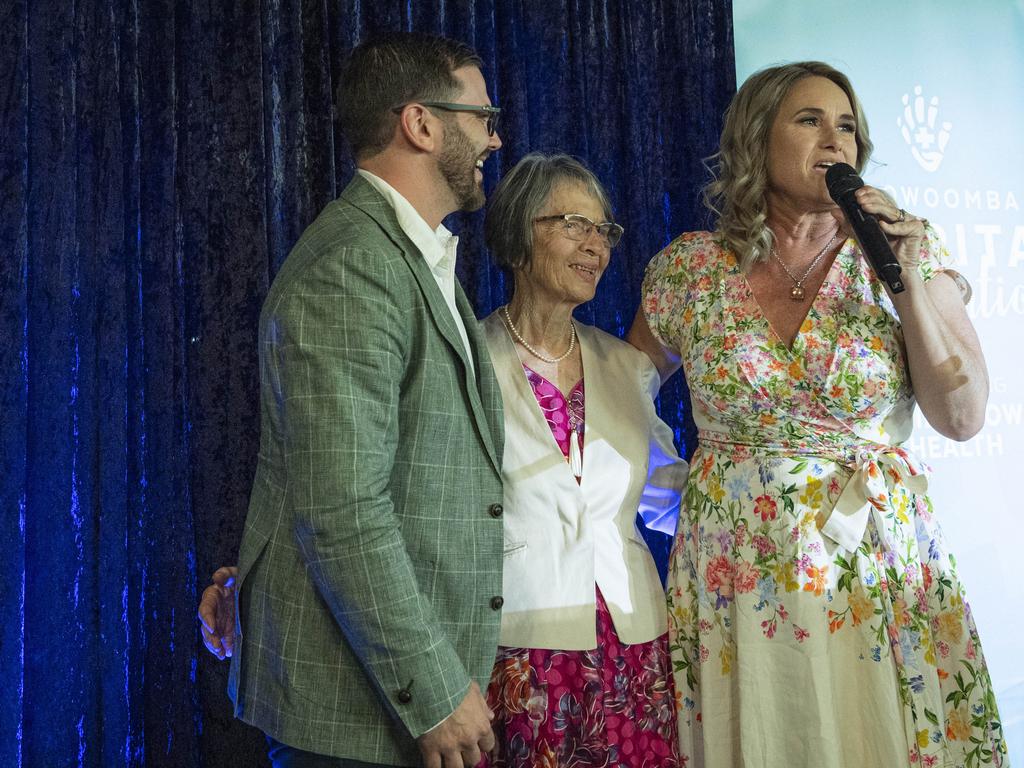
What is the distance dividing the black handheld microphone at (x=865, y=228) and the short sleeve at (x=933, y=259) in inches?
6.7

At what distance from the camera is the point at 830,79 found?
2.02 m

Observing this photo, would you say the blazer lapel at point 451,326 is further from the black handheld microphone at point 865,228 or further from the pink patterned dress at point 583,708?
the black handheld microphone at point 865,228

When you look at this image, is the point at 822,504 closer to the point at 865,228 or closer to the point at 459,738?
the point at 865,228

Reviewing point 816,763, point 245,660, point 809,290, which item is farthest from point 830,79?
point 245,660

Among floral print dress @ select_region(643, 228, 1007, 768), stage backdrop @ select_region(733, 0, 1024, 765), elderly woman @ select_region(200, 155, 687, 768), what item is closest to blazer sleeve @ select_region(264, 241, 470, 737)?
elderly woman @ select_region(200, 155, 687, 768)

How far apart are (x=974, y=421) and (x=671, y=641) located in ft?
2.26

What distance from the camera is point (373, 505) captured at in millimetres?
1271

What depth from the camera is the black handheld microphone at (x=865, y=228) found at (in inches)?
61.5

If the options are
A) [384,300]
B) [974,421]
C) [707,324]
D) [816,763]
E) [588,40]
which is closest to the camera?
[384,300]

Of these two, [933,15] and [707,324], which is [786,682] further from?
[933,15]

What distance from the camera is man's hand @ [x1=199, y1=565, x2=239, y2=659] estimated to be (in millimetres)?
1601

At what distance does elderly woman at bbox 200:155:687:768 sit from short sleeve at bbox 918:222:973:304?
0.58 m

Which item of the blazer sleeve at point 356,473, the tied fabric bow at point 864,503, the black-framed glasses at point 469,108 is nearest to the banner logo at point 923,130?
the tied fabric bow at point 864,503

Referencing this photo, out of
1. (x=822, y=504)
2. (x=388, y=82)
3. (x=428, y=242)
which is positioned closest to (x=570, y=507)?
(x=822, y=504)
